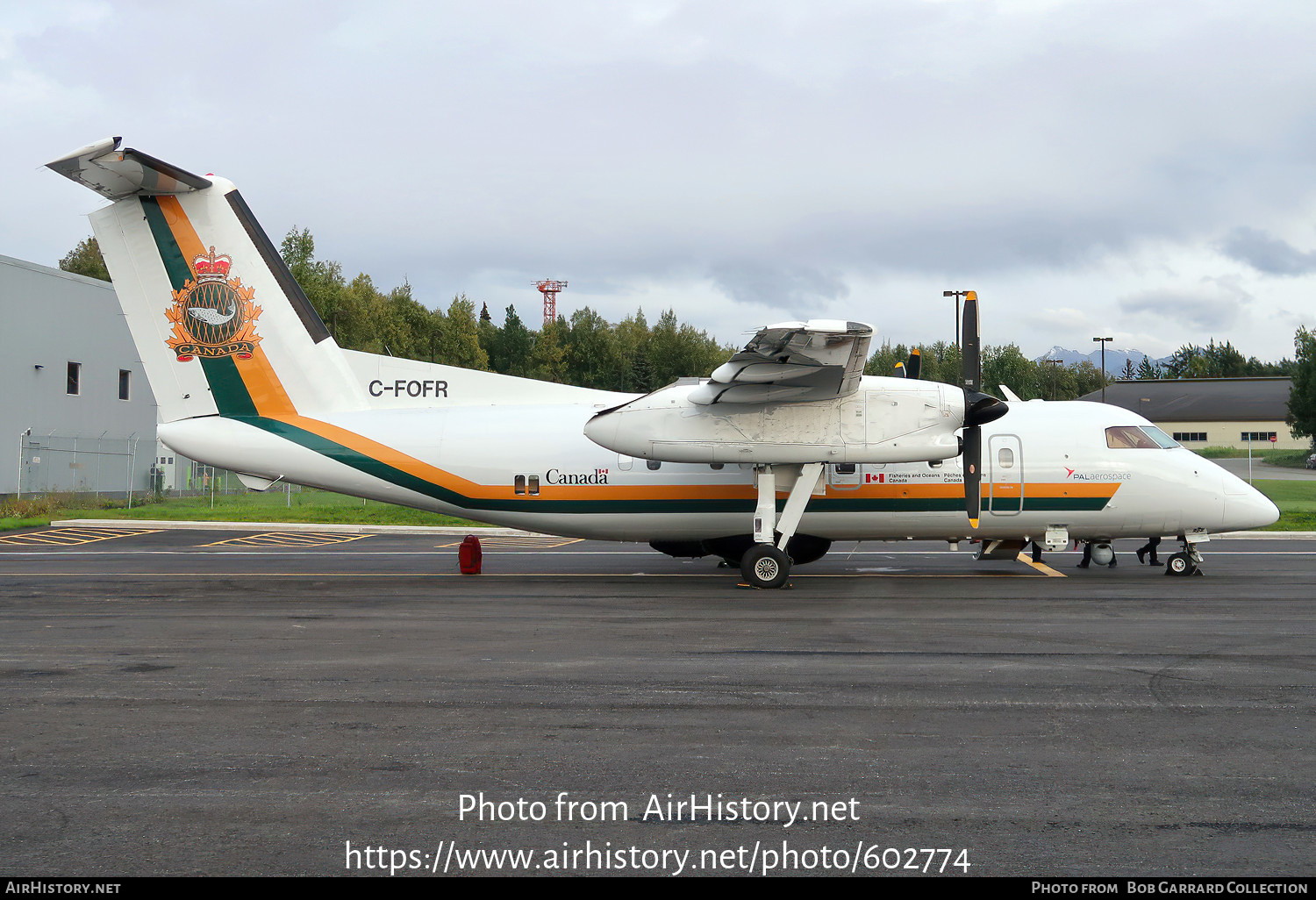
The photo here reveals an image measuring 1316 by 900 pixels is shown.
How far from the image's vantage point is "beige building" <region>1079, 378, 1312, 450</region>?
7881 cm

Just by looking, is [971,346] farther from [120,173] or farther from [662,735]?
[120,173]

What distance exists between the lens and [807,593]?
45.1ft

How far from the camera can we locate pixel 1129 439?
15.8 m

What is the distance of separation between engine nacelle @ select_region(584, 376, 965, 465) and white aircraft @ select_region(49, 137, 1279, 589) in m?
0.03

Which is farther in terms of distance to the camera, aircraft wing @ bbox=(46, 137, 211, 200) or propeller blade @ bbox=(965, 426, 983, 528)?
propeller blade @ bbox=(965, 426, 983, 528)

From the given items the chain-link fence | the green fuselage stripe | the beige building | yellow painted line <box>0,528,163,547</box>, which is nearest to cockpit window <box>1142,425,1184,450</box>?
the green fuselage stripe

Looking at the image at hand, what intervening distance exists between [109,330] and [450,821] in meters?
42.7

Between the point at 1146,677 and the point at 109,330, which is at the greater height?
the point at 109,330

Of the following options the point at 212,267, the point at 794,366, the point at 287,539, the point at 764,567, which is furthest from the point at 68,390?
the point at 794,366

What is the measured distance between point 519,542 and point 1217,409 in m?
80.2

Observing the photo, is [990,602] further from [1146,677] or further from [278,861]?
[278,861]

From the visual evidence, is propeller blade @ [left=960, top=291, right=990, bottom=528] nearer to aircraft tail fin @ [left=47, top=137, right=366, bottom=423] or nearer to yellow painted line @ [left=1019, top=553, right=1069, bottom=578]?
yellow painted line @ [left=1019, top=553, right=1069, bottom=578]

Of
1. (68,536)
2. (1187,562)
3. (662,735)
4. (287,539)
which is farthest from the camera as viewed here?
(68,536)
